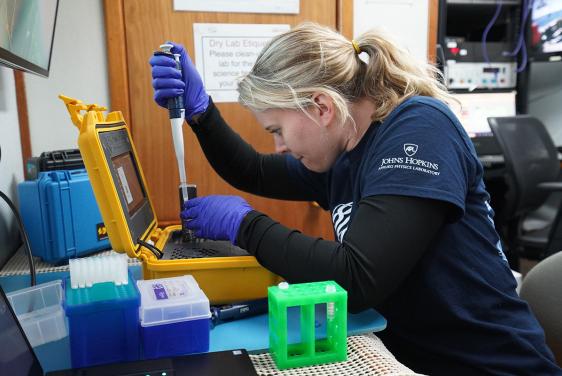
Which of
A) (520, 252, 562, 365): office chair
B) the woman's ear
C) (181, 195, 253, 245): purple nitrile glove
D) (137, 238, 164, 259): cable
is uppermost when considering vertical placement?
the woman's ear

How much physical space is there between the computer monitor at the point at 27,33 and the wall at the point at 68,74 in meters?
0.21

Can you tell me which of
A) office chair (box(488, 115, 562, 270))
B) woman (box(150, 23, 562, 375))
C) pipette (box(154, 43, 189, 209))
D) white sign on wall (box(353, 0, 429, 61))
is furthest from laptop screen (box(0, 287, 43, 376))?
office chair (box(488, 115, 562, 270))

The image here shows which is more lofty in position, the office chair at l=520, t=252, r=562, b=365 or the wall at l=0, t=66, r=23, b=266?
the wall at l=0, t=66, r=23, b=266

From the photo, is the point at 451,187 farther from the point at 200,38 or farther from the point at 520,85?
the point at 520,85

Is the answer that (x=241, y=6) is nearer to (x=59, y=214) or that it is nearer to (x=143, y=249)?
(x=59, y=214)

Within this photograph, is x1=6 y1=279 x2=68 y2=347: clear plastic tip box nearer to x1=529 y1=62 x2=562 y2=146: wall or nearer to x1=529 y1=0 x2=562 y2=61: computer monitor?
x1=529 y1=0 x2=562 y2=61: computer monitor

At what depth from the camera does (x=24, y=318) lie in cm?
63

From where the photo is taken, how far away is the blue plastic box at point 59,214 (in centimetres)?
105

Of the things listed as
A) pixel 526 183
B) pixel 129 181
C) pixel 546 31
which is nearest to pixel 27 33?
pixel 129 181

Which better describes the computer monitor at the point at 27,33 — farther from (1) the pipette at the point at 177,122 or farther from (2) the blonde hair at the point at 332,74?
(2) the blonde hair at the point at 332,74

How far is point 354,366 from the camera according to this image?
1.92 feet

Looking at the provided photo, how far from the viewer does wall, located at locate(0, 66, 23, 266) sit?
1.10 meters

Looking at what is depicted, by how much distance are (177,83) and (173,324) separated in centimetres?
56

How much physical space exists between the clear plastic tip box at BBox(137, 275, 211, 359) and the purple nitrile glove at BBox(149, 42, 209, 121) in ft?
1.67
